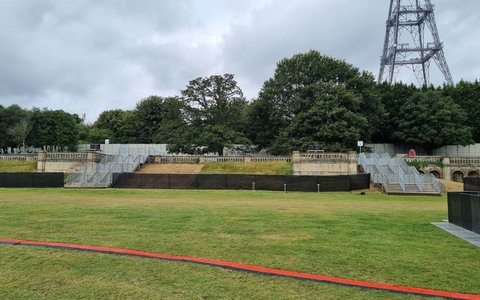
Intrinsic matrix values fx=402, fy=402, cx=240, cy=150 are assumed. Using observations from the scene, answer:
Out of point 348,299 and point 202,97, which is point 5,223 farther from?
point 202,97

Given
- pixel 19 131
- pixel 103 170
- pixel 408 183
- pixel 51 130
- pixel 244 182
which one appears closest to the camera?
pixel 408 183

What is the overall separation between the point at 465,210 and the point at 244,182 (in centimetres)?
2441

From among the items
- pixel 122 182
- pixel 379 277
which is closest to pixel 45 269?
pixel 379 277

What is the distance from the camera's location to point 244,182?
1374 inches

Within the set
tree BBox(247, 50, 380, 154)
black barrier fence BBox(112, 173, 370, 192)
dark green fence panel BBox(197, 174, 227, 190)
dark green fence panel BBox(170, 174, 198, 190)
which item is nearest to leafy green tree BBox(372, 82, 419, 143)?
tree BBox(247, 50, 380, 154)

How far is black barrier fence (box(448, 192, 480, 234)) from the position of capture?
34.6 ft

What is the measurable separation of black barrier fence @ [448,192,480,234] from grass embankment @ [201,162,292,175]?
1237 inches

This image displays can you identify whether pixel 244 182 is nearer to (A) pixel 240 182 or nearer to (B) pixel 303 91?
(A) pixel 240 182

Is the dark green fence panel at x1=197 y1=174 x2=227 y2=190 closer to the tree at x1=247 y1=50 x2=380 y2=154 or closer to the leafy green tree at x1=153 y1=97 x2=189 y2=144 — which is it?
the leafy green tree at x1=153 y1=97 x2=189 y2=144

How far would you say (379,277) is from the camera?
6.51m

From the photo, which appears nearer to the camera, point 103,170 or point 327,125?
point 103,170

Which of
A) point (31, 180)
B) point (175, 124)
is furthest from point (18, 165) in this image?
point (175, 124)

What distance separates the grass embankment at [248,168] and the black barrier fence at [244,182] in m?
9.10

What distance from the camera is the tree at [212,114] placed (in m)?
52.2
